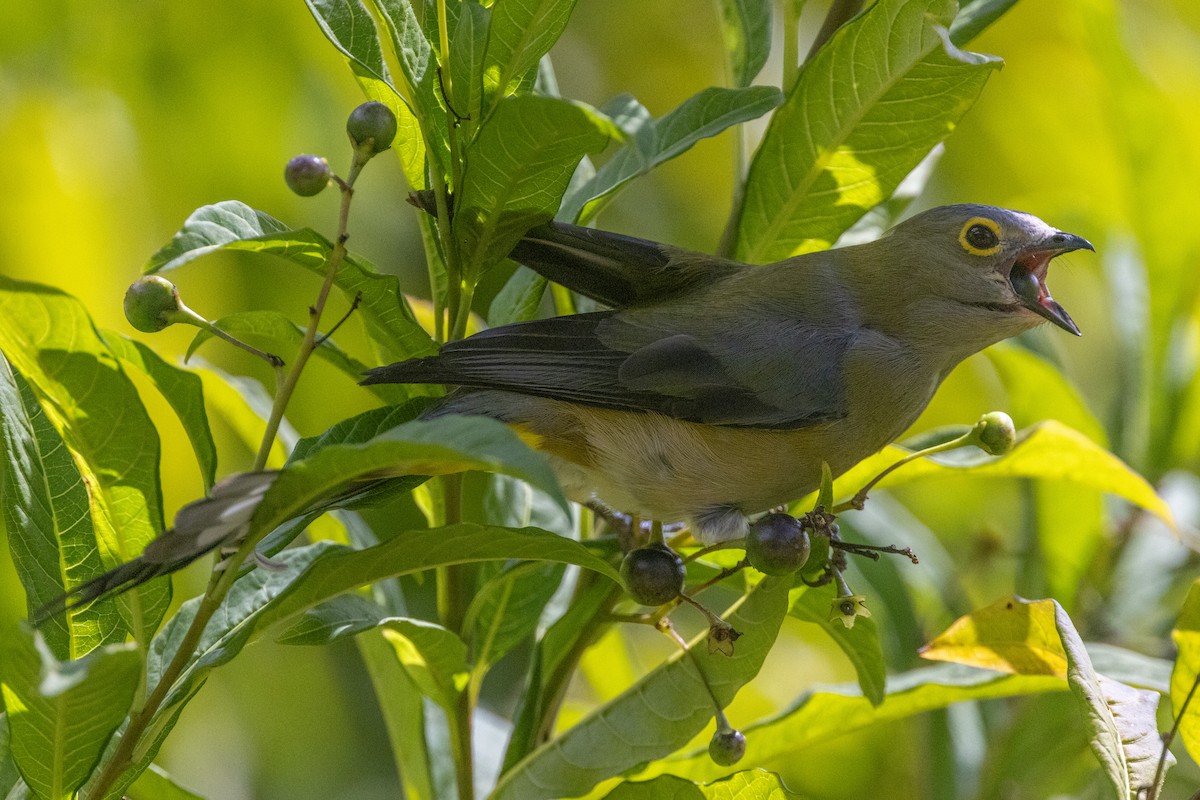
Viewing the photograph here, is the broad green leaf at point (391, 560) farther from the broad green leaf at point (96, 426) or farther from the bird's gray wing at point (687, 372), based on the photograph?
the bird's gray wing at point (687, 372)

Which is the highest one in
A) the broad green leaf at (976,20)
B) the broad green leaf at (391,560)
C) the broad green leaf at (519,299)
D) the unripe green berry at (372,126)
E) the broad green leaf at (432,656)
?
A: the unripe green berry at (372,126)

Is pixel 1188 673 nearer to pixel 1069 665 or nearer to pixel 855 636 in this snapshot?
pixel 1069 665

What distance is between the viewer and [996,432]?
90.0 inches

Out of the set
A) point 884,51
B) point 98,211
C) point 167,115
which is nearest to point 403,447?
point 884,51

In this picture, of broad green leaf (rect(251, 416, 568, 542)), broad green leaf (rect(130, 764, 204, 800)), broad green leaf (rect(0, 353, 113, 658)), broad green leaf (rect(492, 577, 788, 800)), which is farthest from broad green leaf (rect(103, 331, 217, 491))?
broad green leaf (rect(492, 577, 788, 800))

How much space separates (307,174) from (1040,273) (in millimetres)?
1885

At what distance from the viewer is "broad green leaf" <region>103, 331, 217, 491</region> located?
212cm

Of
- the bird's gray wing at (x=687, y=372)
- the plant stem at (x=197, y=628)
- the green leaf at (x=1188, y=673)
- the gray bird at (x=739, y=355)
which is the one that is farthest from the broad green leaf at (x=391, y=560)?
the green leaf at (x=1188, y=673)

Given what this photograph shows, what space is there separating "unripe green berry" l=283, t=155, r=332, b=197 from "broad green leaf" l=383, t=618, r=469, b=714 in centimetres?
76

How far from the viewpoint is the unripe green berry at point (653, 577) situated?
2.15m

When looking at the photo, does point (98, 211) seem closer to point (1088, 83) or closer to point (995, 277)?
point (995, 277)

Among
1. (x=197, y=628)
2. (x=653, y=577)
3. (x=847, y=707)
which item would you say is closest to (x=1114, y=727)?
(x=847, y=707)

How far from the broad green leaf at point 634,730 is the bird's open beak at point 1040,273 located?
1187mm

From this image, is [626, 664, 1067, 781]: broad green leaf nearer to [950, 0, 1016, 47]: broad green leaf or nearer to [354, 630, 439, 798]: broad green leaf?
[354, 630, 439, 798]: broad green leaf
